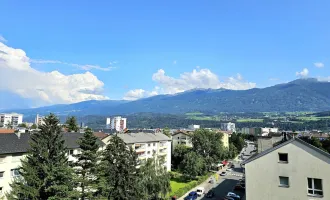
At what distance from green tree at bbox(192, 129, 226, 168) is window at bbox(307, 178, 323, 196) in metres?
51.2

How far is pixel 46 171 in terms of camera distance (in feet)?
84.0

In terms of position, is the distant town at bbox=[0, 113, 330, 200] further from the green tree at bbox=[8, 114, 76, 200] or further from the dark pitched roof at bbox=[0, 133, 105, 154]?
the green tree at bbox=[8, 114, 76, 200]

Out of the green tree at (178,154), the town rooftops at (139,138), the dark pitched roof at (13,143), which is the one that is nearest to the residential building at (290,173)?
the dark pitched roof at (13,143)

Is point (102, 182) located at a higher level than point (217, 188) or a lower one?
higher

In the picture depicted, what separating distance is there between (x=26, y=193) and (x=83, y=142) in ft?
30.9

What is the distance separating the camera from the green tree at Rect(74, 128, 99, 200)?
103 ft

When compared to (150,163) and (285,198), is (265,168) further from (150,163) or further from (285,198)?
(150,163)

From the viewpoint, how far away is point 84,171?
3225cm

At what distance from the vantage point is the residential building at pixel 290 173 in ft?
69.3

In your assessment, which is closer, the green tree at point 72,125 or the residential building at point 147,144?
the residential building at point 147,144

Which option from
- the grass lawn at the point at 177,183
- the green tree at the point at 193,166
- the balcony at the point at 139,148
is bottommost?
the grass lawn at the point at 177,183

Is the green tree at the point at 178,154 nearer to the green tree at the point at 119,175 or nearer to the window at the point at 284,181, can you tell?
the green tree at the point at 119,175

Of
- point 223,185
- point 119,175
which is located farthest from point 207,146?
point 119,175

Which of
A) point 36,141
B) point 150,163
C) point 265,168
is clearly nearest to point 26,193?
point 36,141
